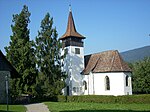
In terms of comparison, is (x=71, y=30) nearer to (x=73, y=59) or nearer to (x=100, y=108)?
(x=73, y=59)

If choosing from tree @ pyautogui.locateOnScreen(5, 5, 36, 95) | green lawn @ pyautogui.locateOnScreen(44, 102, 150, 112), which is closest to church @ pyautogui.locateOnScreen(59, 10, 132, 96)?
tree @ pyautogui.locateOnScreen(5, 5, 36, 95)

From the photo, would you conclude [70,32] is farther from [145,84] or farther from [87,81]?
[145,84]

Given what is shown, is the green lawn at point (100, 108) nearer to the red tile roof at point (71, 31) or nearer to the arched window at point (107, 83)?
the arched window at point (107, 83)

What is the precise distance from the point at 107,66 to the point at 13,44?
1737 cm

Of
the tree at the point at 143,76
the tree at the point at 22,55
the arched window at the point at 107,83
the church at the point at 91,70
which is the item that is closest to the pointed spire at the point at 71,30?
the church at the point at 91,70

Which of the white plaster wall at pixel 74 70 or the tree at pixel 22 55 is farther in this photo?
the white plaster wall at pixel 74 70

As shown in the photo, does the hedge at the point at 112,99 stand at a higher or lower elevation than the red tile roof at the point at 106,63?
lower

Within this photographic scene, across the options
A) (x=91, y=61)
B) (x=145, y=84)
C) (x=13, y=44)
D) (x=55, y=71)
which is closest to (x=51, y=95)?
(x=55, y=71)

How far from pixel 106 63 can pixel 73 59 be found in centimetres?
686

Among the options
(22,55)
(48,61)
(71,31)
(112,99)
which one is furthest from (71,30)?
(112,99)

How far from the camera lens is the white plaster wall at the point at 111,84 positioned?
4441 cm

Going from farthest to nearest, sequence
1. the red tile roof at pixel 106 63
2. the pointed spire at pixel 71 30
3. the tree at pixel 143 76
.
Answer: the pointed spire at pixel 71 30, the tree at pixel 143 76, the red tile roof at pixel 106 63

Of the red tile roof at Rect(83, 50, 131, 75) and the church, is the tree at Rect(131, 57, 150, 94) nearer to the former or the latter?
the red tile roof at Rect(83, 50, 131, 75)

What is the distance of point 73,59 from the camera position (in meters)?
50.2
